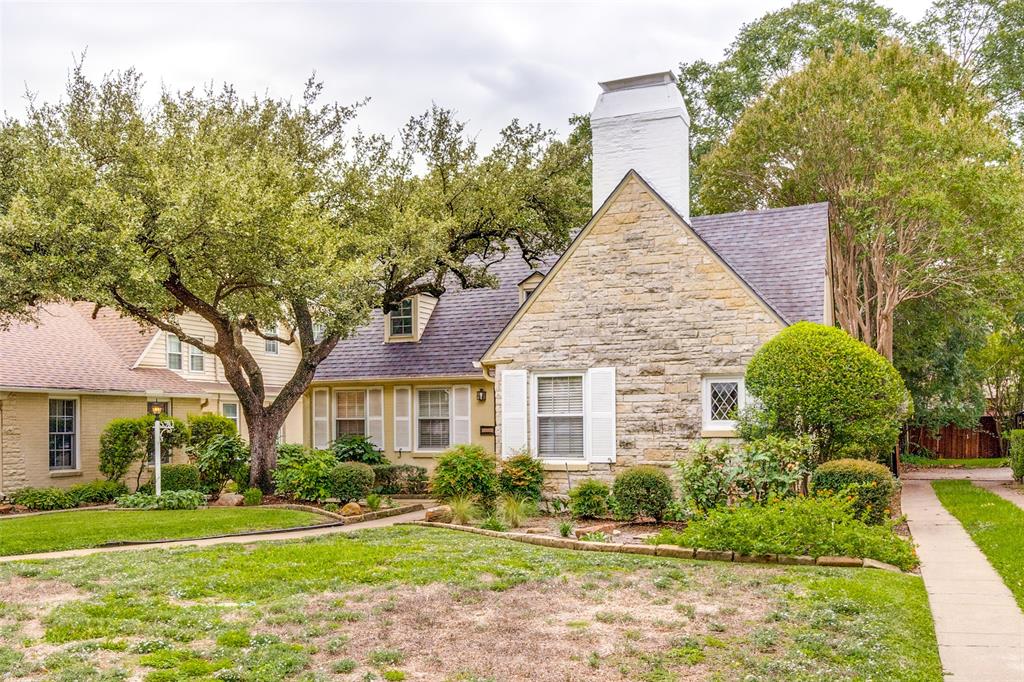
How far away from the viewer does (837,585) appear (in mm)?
7906

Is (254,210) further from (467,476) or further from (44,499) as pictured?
(44,499)

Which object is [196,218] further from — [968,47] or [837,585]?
[968,47]

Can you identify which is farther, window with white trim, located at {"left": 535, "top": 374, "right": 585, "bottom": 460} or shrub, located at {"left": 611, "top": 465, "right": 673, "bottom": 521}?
window with white trim, located at {"left": 535, "top": 374, "right": 585, "bottom": 460}

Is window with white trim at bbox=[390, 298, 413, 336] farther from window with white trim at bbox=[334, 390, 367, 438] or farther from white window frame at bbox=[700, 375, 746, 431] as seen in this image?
white window frame at bbox=[700, 375, 746, 431]

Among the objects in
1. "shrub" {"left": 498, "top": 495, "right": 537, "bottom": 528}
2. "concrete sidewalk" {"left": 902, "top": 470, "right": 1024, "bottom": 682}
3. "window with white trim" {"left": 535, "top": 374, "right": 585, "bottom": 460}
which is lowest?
"shrub" {"left": 498, "top": 495, "right": 537, "bottom": 528}

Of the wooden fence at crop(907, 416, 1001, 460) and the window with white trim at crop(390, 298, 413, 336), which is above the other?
the window with white trim at crop(390, 298, 413, 336)

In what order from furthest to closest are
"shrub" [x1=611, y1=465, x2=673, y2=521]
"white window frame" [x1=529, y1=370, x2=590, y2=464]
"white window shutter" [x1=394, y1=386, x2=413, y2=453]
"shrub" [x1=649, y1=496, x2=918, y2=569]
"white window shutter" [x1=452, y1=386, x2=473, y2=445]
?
"white window shutter" [x1=394, y1=386, x2=413, y2=453] → "white window shutter" [x1=452, y1=386, x2=473, y2=445] → "white window frame" [x1=529, y1=370, x2=590, y2=464] → "shrub" [x1=611, y1=465, x2=673, y2=521] → "shrub" [x1=649, y1=496, x2=918, y2=569]

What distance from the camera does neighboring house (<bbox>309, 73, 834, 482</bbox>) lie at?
13953 mm

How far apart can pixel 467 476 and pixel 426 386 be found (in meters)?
6.46

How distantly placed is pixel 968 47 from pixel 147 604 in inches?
1125

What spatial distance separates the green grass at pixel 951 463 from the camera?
2812 cm

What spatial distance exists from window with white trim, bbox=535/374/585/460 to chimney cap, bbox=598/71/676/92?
604cm

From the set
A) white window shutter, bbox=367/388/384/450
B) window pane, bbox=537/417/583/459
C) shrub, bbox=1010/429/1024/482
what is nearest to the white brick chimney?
window pane, bbox=537/417/583/459

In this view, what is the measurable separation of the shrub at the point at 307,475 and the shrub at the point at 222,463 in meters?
1.86
